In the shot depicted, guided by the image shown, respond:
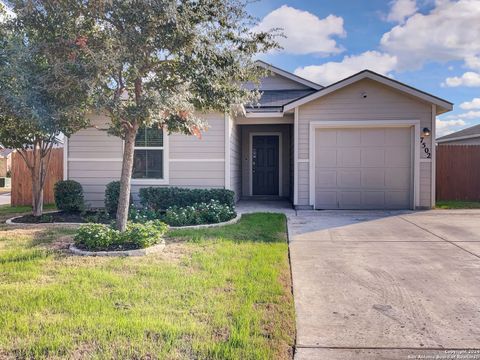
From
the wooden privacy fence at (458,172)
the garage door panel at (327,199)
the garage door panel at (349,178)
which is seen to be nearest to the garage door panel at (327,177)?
the garage door panel at (349,178)

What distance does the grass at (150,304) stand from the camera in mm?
2602

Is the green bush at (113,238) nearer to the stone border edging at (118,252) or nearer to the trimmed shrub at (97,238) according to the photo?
the trimmed shrub at (97,238)

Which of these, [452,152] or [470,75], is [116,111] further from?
[470,75]

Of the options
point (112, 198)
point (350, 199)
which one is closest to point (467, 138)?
point (350, 199)

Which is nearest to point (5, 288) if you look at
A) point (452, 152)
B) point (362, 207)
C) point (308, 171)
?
point (308, 171)

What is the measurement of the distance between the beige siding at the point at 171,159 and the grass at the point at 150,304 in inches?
175

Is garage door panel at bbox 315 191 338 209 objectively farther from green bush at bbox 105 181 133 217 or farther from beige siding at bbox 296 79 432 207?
green bush at bbox 105 181 133 217

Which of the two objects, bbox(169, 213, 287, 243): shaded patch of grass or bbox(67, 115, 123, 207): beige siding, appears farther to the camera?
bbox(67, 115, 123, 207): beige siding

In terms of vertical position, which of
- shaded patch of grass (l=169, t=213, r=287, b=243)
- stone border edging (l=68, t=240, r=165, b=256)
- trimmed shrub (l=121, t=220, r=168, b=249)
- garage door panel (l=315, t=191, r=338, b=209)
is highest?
garage door panel (l=315, t=191, r=338, b=209)

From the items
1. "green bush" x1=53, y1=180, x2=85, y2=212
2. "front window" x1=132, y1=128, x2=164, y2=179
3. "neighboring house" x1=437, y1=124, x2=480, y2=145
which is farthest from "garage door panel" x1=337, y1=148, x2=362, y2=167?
"neighboring house" x1=437, y1=124, x2=480, y2=145

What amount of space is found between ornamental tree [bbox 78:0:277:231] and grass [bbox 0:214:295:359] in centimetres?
152

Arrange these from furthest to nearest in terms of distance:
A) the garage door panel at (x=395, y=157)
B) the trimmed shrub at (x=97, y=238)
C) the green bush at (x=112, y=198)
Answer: the garage door panel at (x=395, y=157), the green bush at (x=112, y=198), the trimmed shrub at (x=97, y=238)

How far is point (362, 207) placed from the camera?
1032 centimetres

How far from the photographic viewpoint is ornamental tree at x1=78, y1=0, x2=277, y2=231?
15.8ft
